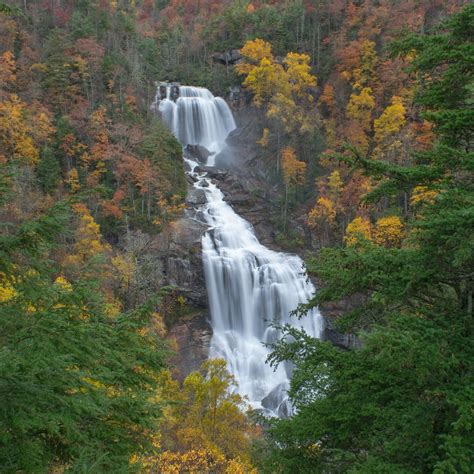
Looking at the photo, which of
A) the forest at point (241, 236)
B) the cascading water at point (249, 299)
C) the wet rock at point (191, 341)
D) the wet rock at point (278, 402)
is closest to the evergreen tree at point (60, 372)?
the forest at point (241, 236)

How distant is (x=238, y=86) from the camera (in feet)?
142

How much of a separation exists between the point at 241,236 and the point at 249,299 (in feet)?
16.9

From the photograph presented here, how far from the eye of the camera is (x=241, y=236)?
29.6 m

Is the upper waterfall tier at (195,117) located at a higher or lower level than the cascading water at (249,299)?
higher

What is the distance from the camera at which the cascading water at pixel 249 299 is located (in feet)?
76.0

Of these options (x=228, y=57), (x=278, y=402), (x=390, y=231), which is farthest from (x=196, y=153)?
(x=278, y=402)

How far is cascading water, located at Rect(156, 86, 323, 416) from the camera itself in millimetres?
23172

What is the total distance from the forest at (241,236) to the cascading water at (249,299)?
18 cm

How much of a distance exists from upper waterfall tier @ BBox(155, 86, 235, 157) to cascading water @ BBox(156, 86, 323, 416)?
9.49 meters

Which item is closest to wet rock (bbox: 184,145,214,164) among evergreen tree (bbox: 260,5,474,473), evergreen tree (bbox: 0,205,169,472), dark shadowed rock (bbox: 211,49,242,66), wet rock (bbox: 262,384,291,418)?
dark shadowed rock (bbox: 211,49,242,66)

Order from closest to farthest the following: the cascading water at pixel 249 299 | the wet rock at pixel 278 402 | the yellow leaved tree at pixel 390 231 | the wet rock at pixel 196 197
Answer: the wet rock at pixel 278 402, the cascading water at pixel 249 299, the yellow leaved tree at pixel 390 231, the wet rock at pixel 196 197

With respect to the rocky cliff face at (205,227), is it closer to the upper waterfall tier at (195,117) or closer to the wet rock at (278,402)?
the upper waterfall tier at (195,117)

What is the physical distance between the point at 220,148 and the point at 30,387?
123 feet

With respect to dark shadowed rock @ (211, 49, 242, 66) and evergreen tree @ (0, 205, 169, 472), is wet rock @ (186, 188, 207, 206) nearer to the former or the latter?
dark shadowed rock @ (211, 49, 242, 66)
